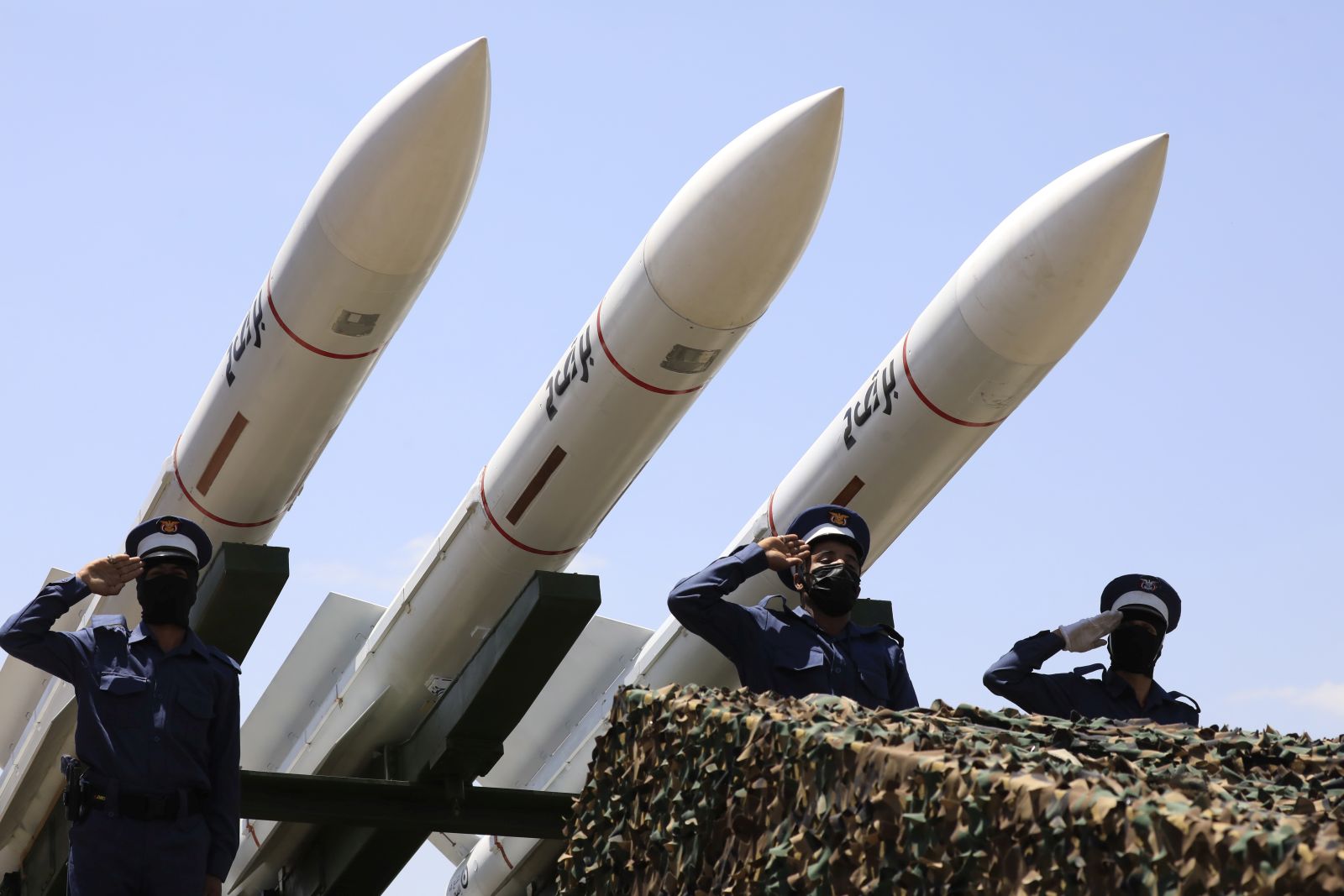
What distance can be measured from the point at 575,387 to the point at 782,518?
1.24m

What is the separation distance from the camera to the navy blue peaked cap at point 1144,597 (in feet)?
19.2

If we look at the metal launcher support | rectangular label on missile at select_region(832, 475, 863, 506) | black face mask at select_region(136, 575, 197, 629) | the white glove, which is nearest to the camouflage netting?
black face mask at select_region(136, 575, 197, 629)

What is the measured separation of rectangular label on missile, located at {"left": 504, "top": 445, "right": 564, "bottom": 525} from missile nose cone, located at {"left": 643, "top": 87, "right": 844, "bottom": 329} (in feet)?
2.88

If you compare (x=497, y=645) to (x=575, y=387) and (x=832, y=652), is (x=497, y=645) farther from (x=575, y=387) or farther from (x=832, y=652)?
(x=832, y=652)

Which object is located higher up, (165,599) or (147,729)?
(165,599)

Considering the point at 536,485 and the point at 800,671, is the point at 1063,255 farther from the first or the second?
the point at 800,671

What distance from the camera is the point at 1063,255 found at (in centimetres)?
733

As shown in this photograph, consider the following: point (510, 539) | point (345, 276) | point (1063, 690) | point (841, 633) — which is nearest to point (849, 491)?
point (510, 539)

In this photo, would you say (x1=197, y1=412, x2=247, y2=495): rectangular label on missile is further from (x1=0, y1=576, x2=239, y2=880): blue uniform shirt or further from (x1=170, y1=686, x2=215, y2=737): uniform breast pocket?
(x1=170, y1=686, x2=215, y2=737): uniform breast pocket

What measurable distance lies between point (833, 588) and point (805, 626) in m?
0.15

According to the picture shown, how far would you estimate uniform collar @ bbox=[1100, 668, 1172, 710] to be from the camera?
5805 millimetres

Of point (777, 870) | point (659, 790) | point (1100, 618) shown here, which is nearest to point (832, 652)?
point (1100, 618)

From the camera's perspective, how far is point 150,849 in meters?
4.68

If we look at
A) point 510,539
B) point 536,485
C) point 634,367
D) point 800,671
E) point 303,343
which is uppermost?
point 303,343
